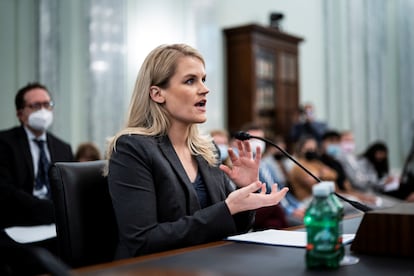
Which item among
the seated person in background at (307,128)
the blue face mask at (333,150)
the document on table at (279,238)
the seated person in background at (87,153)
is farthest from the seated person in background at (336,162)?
the document on table at (279,238)

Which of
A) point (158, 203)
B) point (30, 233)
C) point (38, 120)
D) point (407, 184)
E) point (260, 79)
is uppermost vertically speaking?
point (260, 79)

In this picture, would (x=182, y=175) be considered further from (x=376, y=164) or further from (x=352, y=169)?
(x=376, y=164)

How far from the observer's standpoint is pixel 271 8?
7859mm

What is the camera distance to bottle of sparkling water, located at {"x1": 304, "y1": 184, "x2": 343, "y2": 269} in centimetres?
105

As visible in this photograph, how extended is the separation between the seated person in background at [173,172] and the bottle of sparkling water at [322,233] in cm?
35

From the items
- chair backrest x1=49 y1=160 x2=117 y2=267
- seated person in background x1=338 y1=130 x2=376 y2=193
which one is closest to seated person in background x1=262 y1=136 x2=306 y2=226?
seated person in background x1=338 y1=130 x2=376 y2=193

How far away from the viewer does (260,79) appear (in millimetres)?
7031

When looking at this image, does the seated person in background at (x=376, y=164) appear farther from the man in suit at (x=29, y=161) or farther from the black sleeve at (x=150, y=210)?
the black sleeve at (x=150, y=210)

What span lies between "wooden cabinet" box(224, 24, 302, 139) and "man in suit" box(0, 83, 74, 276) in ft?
12.6

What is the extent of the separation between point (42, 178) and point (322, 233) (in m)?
2.35

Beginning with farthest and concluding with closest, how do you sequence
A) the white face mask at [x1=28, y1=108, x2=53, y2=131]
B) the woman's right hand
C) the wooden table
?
the white face mask at [x1=28, y1=108, x2=53, y2=131] → the woman's right hand → the wooden table

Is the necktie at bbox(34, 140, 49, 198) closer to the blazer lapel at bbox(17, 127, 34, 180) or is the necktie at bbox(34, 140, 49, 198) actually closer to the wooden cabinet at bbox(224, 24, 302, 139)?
the blazer lapel at bbox(17, 127, 34, 180)

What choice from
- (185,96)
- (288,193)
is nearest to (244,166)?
(185,96)

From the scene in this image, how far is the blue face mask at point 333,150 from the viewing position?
6.43 metres
